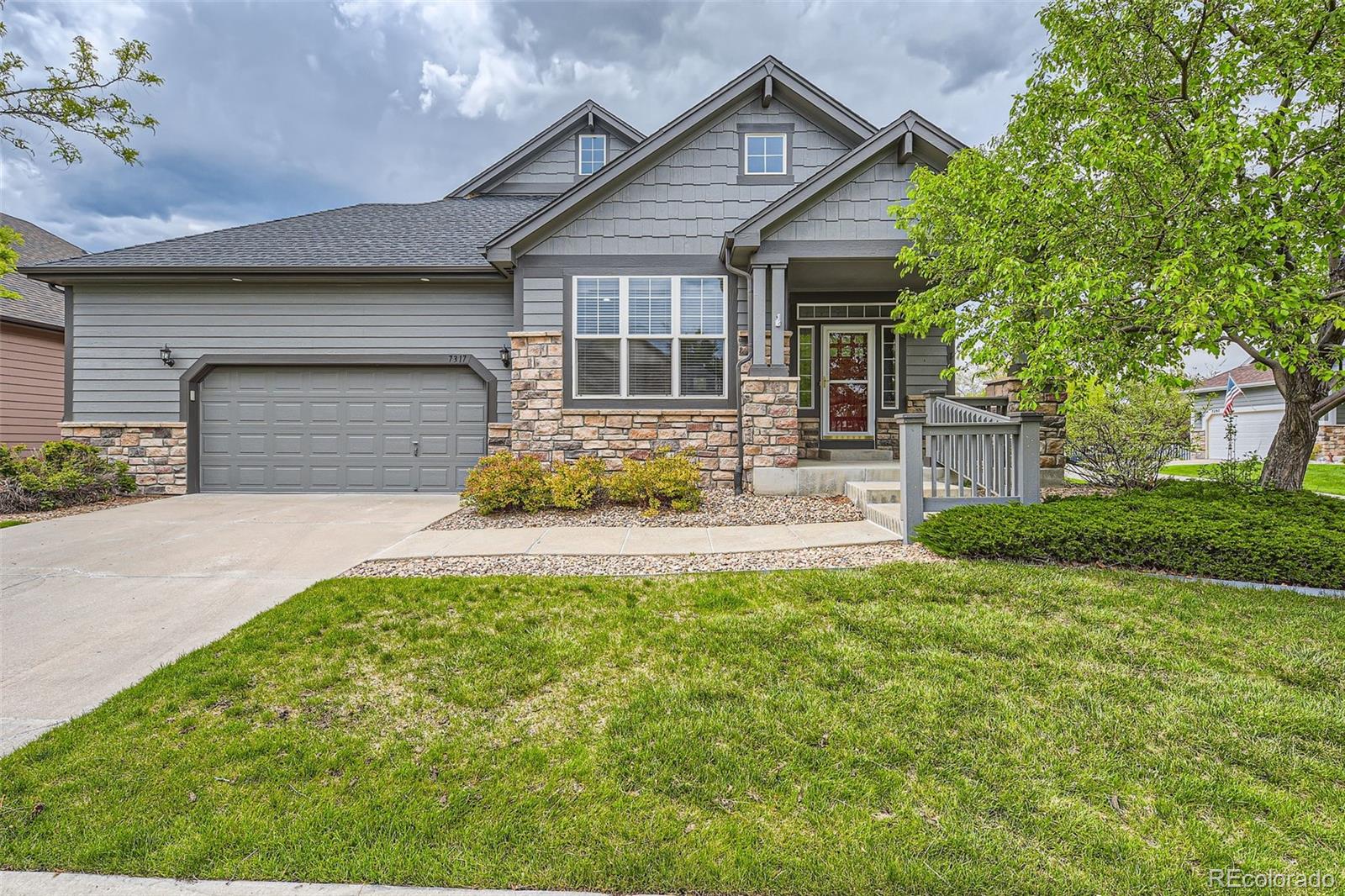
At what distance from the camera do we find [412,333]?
919cm

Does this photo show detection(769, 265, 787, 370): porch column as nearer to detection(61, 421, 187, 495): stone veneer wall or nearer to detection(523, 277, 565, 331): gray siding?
detection(523, 277, 565, 331): gray siding

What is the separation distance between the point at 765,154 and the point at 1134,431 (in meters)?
6.48

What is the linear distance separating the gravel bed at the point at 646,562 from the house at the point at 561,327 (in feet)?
9.05

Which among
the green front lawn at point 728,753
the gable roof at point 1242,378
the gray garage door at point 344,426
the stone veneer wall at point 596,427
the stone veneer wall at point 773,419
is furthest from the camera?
the gable roof at point 1242,378

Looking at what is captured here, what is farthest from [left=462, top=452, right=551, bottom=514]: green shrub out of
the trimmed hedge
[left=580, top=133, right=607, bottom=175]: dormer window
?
[left=580, top=133, right=607, bottom=175]: dormer window

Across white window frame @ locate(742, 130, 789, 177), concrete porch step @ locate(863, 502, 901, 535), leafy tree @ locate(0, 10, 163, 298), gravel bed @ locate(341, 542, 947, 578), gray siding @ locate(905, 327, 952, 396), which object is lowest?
gravel bed @ locate(341, 542, 947, 578)

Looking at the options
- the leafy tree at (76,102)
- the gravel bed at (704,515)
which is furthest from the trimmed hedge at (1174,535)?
the leafy tree at (76,102)

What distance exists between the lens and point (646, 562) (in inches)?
199

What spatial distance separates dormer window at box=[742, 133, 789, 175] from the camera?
882 centimetres

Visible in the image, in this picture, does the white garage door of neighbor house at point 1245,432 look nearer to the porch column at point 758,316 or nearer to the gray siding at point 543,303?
the porch column at point 758,316

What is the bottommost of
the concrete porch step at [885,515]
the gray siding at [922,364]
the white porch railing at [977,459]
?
the concrete porch step at [885,515]

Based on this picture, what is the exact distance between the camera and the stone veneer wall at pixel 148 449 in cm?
911

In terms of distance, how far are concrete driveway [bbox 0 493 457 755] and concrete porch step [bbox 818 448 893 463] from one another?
19.9 ft

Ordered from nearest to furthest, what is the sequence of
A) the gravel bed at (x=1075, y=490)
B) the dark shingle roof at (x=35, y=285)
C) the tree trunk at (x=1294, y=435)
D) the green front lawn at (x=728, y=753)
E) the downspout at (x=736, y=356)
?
1. the green front lawn at (x=728, y=753)
2. the tree trunk at (x=1294, y=435)
3. the gravel bed at (x=1075, y=490)
4. the downspout at (x=736, y=356)
5. the dark shingle roof at (x=35, y=285)
